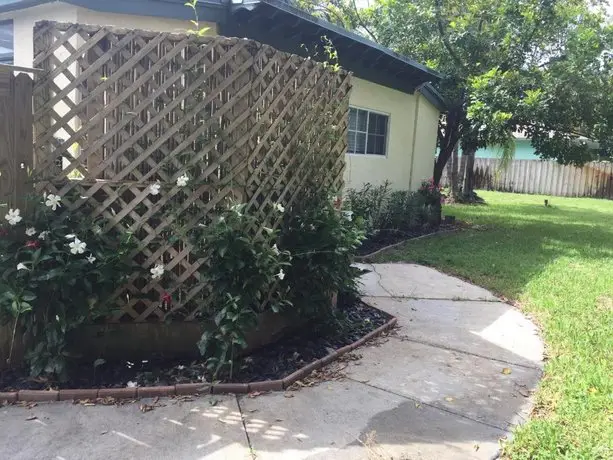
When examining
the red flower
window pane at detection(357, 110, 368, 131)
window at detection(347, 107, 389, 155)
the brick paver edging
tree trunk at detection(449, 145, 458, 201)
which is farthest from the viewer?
tree trunk at detection(449, 145, 458, 201)

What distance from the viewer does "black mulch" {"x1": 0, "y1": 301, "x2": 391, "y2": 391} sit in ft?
12.0

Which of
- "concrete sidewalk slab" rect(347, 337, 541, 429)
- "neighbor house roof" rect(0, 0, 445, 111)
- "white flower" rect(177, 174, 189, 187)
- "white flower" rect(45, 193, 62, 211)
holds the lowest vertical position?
"concrete sidewalk slab" rect(347, 337, 541, 429)

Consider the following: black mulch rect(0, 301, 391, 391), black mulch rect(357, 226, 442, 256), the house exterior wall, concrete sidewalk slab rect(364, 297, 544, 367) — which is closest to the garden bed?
black mulch rect(357, 226, 442, 256)

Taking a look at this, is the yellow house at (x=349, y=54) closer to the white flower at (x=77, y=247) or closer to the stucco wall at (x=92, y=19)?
the stucco wall at (x=92, y=19)

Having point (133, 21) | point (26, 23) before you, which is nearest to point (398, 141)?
point (133, 21)

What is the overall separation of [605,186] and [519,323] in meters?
23.2

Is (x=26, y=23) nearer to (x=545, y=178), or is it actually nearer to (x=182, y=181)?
(x=182, y=181)

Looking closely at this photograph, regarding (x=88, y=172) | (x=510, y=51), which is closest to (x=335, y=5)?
(x=510, y=51)

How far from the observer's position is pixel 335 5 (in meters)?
17.3

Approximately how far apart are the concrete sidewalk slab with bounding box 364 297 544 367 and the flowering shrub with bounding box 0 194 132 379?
287cm

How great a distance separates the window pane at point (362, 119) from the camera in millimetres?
10766

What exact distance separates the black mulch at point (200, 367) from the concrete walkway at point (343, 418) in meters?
0.23

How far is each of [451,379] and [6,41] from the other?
850cm

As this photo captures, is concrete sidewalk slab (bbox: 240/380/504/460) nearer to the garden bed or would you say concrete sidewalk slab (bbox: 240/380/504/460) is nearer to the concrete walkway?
the concrete walkway
